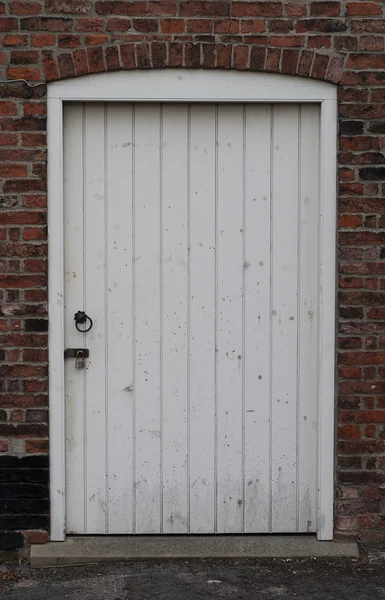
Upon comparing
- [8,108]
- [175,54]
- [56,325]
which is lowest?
[56,325]

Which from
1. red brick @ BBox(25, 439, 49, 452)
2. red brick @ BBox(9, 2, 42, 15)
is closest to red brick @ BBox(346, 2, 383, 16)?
red brick @ BBox(9, 2, 42, 15)

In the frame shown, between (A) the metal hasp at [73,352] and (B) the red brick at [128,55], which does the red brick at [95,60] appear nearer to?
(B) the red brick at [128,55]

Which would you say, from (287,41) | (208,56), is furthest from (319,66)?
(208,56)

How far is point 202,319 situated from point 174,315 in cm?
17

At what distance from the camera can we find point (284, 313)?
5.39 meters

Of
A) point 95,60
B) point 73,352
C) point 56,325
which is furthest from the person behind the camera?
point 73,352

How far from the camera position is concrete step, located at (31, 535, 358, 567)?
206 inches

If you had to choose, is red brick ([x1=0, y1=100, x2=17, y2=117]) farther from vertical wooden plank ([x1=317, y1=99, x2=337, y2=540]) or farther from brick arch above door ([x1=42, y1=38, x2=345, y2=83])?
vertical wooden plank ([x1=317, y1=99, x2=337, y2=540])

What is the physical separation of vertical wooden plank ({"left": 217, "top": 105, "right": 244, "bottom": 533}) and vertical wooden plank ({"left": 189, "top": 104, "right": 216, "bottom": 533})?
5 centimetres

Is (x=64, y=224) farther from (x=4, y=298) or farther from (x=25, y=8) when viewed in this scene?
(x=25, y=8)

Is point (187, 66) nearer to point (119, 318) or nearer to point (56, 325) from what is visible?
point (119, 318)

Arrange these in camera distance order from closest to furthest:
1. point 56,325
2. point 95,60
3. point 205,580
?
point 205,580 < point 95,60 < point 56,325

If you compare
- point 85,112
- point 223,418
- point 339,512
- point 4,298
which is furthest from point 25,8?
point 339,512

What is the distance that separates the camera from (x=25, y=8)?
514cm
